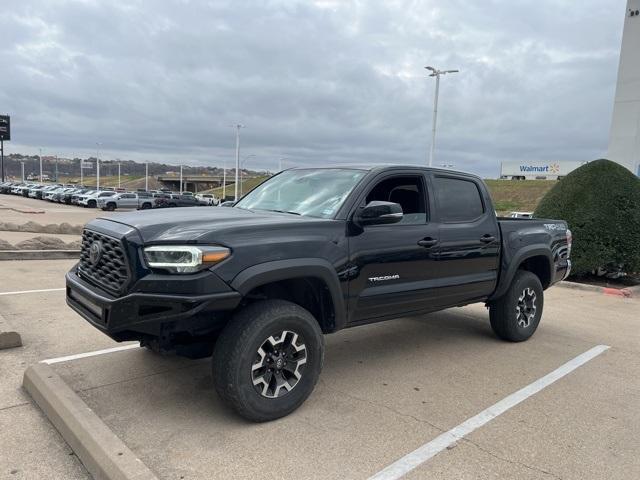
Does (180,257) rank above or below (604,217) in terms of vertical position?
below

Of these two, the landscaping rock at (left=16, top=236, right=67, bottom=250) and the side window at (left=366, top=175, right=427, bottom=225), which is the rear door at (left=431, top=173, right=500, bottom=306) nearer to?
the side window at (left=366, top=175, right=427, bottom=225)

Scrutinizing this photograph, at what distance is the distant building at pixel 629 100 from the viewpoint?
22.2m

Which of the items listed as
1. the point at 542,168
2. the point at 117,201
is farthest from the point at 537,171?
the point at 117,201

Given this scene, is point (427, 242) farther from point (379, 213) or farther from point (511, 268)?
point (511, 268)

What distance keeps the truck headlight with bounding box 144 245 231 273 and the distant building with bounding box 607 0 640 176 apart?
23.6m

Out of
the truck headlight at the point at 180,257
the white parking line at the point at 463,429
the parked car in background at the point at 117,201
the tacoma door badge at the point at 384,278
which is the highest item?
the truck headlight at the point at 180,257

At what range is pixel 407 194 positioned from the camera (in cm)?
501

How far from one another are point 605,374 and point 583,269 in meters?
6.33

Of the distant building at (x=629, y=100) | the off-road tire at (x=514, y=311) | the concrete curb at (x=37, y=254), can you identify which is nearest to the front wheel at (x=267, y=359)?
the off-road tire at (x=514, y=311)

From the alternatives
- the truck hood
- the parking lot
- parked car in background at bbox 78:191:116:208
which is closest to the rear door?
the parking lot

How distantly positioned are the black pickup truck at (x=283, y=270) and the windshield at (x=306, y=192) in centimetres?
2

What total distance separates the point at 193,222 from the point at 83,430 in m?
1.48

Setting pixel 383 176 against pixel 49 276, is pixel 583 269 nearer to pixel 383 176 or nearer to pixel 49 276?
pixel 383 176

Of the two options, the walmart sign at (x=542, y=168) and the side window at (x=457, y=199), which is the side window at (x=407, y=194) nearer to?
the side window at (x=457, y=199)
